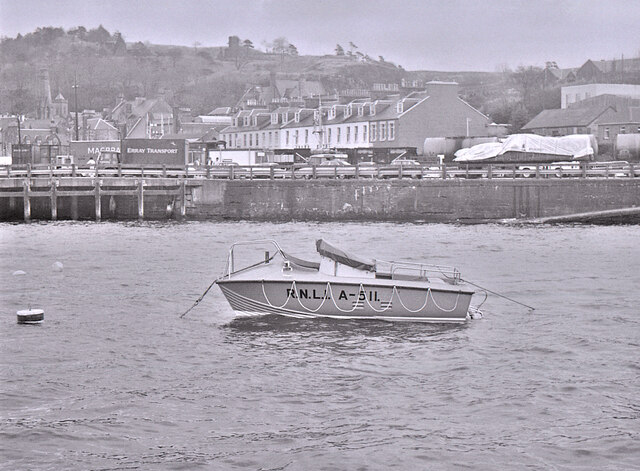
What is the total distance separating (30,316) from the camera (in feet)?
79.5

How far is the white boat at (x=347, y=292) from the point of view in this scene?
23688 millimetres

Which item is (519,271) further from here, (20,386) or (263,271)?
(20,386)

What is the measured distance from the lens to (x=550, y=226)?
54594 mm

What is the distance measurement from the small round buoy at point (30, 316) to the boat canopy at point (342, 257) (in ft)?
23.0

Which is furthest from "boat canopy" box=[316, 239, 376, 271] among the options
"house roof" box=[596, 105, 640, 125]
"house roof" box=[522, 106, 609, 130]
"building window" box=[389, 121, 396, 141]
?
"house roof" box=[596, 105, 640, 125]

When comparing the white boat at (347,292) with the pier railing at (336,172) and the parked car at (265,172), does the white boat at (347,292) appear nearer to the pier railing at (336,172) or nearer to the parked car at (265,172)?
the pier railing at (336,172)

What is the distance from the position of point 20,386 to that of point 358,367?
646 centimetres

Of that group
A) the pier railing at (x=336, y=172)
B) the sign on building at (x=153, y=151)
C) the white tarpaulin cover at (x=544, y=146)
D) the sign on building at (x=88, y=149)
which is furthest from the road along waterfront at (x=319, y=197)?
the sign on building at (x=88, y=149)

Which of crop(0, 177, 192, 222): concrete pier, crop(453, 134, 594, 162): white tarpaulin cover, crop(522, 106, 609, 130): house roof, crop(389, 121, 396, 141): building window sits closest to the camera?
crop(0, 177, 192, 222): concrete pier

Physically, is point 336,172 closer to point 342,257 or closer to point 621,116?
point 342,257

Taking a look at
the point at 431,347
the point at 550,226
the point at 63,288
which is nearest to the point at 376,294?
the point at 431,347

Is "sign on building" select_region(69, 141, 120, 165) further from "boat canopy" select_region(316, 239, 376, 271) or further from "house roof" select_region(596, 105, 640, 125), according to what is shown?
"boat canopy" select_region(316, 239, 376, 271)

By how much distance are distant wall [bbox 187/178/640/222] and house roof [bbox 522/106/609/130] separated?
45.5 meters

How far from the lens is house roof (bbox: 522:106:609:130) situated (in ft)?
330
